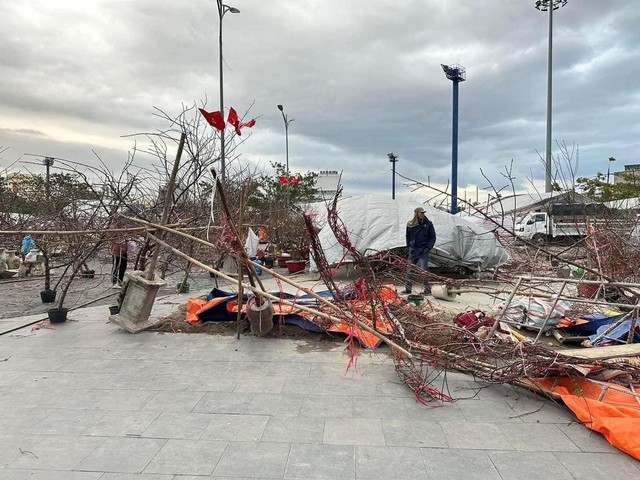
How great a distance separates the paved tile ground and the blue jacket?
15.4 ft

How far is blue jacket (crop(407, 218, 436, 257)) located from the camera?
9367 mm

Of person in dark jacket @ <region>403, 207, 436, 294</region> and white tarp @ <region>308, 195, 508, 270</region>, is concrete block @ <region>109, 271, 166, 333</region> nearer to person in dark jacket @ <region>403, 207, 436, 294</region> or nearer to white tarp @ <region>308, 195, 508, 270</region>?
person in dark jacket @ <region>403, 207, 436, 294</region>

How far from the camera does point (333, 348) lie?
538 centimetres

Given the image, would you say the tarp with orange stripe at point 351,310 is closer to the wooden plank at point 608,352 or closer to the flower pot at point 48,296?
the wooden plank at point 608,352

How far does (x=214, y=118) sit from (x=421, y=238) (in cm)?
594

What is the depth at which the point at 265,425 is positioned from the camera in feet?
10.9

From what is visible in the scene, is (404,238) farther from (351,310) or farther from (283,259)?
(351,310)

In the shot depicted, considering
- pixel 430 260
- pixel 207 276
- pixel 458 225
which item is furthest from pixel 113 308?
pixel 458 225

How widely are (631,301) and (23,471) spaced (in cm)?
584

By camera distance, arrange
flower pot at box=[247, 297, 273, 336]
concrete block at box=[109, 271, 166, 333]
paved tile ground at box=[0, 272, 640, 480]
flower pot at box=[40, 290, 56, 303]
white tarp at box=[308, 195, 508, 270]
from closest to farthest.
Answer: paved tile ground at box=[0, 272, 640, 480] → flower pot at box=[247, 297, 273, 336] → concrete block at box=[109, 271, 166, 333] → flower pot at box=[40, 290, 56, 303] → white tarp at box=[308, 195, 508, 270]

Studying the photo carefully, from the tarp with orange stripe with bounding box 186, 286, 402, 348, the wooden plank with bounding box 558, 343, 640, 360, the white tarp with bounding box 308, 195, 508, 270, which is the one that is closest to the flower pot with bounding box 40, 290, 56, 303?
the tarp with orange stripe with bounding box 186, 286, 402, 348

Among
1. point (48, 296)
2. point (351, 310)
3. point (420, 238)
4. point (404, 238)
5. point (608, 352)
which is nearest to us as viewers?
point (608, 352)

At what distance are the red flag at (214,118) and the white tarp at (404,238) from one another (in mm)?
6889

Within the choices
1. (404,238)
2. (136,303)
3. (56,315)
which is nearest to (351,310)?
(136,303)
